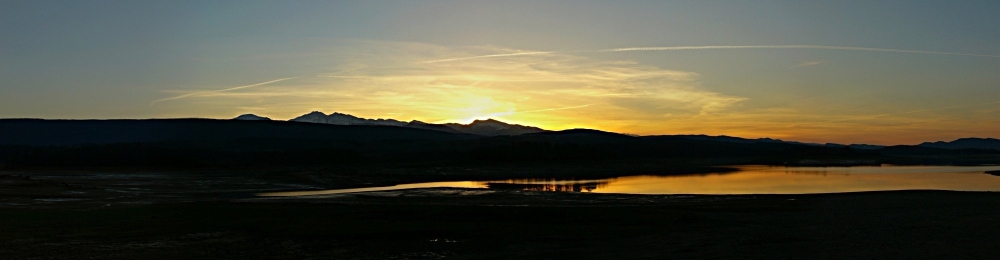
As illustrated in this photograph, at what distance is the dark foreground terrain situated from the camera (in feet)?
67.6

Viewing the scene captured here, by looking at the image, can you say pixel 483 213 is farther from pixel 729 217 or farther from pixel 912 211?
pixel 912 211

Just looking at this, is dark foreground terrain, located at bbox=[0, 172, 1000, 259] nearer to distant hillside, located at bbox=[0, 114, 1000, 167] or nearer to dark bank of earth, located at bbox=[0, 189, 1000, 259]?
dark bank of earth, located at bbox=[0, 189, 1000, 259]

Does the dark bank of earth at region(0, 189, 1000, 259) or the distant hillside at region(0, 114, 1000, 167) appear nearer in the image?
the dark bank of earth at region(0, 189, 1000, 259)

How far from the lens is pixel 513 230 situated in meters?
24.8

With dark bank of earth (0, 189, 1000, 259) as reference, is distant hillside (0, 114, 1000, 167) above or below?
above

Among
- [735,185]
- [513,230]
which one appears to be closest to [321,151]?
[735,185]

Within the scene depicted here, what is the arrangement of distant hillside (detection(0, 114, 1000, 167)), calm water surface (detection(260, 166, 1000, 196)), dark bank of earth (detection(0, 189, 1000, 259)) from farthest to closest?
1. distant hillside (detection(0, 114, 1000, 167))
2. calm water surface (detection(260, 166, 1000, 196))
3. dark bank of earth (detection(0, 189, 1000, 259))

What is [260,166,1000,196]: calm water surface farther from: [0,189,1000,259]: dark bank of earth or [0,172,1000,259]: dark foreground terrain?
[0,189,1000,259]: dark bank of earth

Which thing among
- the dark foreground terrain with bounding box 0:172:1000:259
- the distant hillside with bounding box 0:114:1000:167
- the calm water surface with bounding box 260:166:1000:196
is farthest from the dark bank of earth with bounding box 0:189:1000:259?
the distant hillside with bounding box 0:114:1000:167

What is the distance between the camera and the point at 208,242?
74.0ft

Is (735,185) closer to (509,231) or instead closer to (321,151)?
(509,231)

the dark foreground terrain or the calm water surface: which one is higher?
the calm water surface

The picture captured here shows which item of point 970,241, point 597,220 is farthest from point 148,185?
point 970,241

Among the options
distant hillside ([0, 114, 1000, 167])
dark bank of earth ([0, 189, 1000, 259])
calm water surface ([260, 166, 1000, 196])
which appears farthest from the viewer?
distant hillside ([0, 114, 1000, 167])
